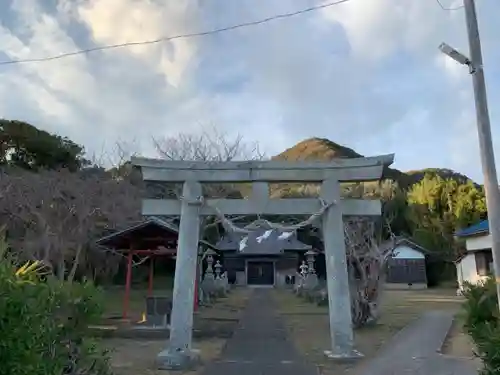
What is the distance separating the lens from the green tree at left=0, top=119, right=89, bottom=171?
83.0 feet

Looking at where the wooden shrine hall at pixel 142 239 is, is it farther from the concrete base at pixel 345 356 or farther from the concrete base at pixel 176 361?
the concrete base at pixel 345 356

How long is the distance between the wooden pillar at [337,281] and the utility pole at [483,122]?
3.90m

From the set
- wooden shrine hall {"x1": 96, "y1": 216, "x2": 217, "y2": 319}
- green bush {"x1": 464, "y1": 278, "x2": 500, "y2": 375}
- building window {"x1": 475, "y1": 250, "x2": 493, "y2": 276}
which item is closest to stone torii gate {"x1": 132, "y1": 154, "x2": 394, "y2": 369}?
green bush {"x1": 464, "y1": 278, "x2": 500, "y2": 375}

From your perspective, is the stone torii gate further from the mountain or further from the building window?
the mountain

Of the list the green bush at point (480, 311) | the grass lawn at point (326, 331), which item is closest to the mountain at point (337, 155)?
the grass lawn at point (326, 331)

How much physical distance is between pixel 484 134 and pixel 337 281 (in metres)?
4.31

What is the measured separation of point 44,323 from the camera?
3.84m

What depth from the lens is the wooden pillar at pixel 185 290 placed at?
821cm

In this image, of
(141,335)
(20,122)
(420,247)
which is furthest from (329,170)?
(420,247)

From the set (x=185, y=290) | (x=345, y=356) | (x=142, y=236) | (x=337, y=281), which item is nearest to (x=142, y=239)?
(x=142, y=236)

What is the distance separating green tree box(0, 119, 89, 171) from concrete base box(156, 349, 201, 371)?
1922 centimetres

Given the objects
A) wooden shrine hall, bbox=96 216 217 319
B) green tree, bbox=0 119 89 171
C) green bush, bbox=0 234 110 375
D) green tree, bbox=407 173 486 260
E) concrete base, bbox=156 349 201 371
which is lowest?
concrete base, bbox=156 349 201 371

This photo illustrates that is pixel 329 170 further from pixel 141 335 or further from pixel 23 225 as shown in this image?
pixel 23 225

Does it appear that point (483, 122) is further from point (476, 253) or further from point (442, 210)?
point (442, 210)
